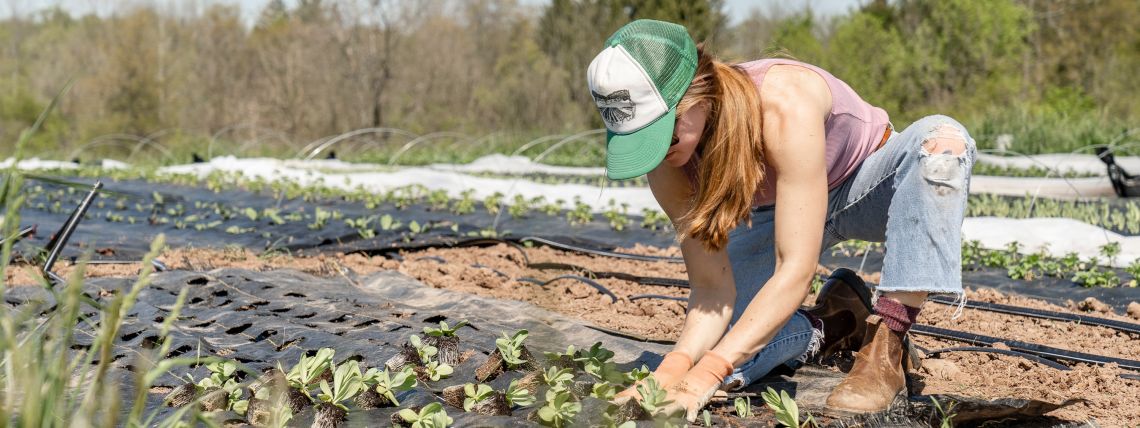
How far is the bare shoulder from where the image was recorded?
199 centimetres

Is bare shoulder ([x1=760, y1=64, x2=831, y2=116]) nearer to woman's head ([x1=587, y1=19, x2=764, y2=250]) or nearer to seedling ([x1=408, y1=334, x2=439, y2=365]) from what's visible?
woman's head ([x1=587, y1=19, x2=764, y2=250])

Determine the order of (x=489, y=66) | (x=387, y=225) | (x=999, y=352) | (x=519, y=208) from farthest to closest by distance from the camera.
→ (x=489, y=66) < (x=519, y=208) < (x=387, y=225) < (x=999, y=352)

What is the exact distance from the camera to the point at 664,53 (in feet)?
6.07

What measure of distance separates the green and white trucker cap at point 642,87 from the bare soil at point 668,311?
98cm

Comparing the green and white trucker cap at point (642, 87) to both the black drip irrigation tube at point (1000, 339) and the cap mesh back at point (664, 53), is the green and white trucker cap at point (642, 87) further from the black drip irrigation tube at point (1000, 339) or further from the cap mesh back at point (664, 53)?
the black drip irrigation tube at point (1000, 339)

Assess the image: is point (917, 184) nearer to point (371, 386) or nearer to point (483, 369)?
point (483, 369)

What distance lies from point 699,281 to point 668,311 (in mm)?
1140

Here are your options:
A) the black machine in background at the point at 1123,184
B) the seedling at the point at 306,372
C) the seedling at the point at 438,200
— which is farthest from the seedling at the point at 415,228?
the black machine in background at the point at 1123,184

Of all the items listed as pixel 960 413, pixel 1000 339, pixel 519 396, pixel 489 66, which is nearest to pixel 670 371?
pixel 519 396

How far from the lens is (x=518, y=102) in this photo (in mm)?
17734

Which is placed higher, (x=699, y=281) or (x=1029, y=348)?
(x=699, y=281)

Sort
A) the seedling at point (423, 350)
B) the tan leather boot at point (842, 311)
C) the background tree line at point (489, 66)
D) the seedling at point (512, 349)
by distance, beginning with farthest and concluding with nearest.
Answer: the background tree line at point (489, 66), the tan leather boot at point (842, 311), the seedling at point (423, 350), the seedling at point (512, 349)

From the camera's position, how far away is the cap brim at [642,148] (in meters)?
1.84

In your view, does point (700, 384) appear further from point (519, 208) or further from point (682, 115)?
point (519, 208)
